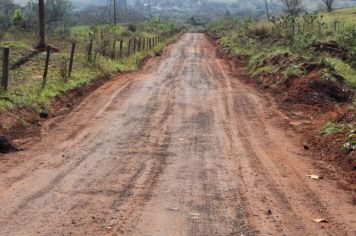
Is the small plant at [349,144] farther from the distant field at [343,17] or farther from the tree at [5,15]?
the tree at [5,15]

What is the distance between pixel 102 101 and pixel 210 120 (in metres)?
4.11

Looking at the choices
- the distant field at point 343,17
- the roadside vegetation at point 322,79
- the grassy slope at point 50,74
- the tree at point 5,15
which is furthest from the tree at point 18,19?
the distant field at point 343,17

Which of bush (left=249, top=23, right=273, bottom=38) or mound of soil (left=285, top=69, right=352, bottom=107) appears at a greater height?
bush (left=249, top=23, right=273, bottom=38)

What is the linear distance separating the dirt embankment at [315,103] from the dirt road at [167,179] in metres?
0.45

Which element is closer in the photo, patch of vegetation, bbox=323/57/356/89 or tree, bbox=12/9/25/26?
patch of vegetation, bbox=323/57/356/89

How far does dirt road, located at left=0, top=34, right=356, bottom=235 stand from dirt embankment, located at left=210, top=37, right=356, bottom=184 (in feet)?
1.48

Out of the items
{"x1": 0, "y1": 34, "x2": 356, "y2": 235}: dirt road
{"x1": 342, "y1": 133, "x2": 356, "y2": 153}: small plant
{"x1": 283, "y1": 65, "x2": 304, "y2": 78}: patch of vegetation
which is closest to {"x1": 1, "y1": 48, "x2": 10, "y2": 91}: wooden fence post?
{"x1": 0, "y1": 34, "x2": 356, "y2": 235}: dirt road

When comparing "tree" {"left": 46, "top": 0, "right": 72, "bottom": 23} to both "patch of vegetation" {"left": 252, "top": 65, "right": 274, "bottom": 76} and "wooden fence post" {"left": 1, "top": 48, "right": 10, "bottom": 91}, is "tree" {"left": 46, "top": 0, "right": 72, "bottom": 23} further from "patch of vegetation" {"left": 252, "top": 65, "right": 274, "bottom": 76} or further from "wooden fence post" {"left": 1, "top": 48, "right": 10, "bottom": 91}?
"wooden fence post" {"left": 1, "top": 48, "right": 10, "bottom": 91}

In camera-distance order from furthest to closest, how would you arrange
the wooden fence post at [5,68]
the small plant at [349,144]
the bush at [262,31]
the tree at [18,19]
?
the bush at [262,31] → the tree at [18,19] → the wooden fence post at [5,68] → the small plant at [349,144]

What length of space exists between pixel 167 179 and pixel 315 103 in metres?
9.40

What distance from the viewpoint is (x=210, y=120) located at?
550 inches

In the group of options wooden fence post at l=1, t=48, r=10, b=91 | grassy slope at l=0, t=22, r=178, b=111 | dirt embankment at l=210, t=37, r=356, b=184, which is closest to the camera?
dirt embankment at l=210, t=37, r=356, b=184

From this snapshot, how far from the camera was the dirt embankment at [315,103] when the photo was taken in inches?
440

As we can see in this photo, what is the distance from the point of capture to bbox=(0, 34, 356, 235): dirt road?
6.78 m
